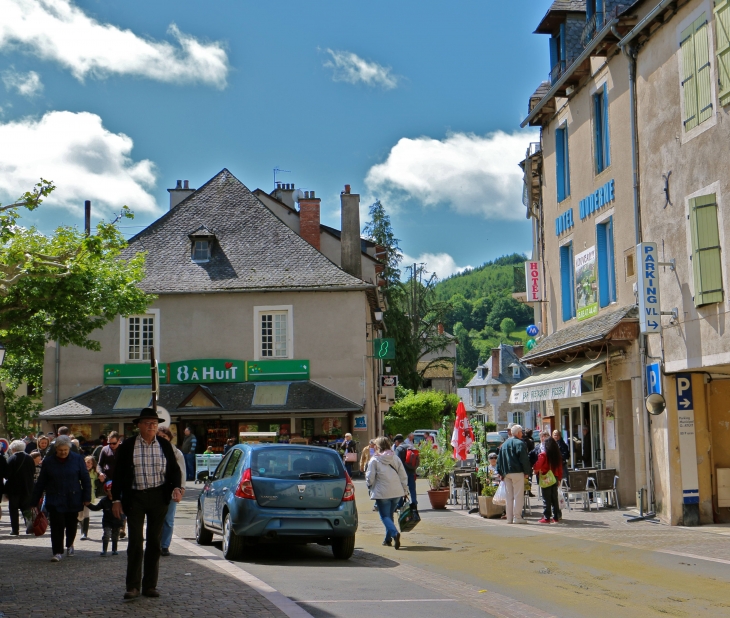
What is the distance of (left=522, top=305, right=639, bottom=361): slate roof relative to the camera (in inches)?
750

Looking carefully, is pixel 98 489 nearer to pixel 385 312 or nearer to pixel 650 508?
pixel 650 508

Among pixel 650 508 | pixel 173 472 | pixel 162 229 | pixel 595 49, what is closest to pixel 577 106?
pixel 595 49

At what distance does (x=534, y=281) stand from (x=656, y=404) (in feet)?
31.2

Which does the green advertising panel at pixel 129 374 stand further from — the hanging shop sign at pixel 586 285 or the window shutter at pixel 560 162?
the hanging shop sign at pixel 586 285

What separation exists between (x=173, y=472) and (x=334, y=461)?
169 inches

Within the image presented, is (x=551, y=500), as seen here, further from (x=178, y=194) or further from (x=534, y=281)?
(x=178, y=194)

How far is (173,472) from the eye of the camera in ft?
30.3

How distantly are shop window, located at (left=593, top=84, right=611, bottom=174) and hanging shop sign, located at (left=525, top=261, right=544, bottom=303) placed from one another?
5.25 meters

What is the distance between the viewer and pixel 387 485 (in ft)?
46.9

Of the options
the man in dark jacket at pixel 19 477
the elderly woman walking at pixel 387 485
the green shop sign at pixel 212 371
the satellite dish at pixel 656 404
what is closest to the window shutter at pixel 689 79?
the satellite dish at pixel 656 404

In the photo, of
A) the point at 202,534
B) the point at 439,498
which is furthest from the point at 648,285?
the point at 202,534

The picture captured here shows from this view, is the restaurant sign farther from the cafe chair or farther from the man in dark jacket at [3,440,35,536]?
the man in dark jacket at [3,440,35,536]

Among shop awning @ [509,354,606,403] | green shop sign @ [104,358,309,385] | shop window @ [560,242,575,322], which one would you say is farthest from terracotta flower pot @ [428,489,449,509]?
green shop sign @ [104,358,309,385]

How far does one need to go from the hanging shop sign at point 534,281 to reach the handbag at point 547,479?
30.3 feet
